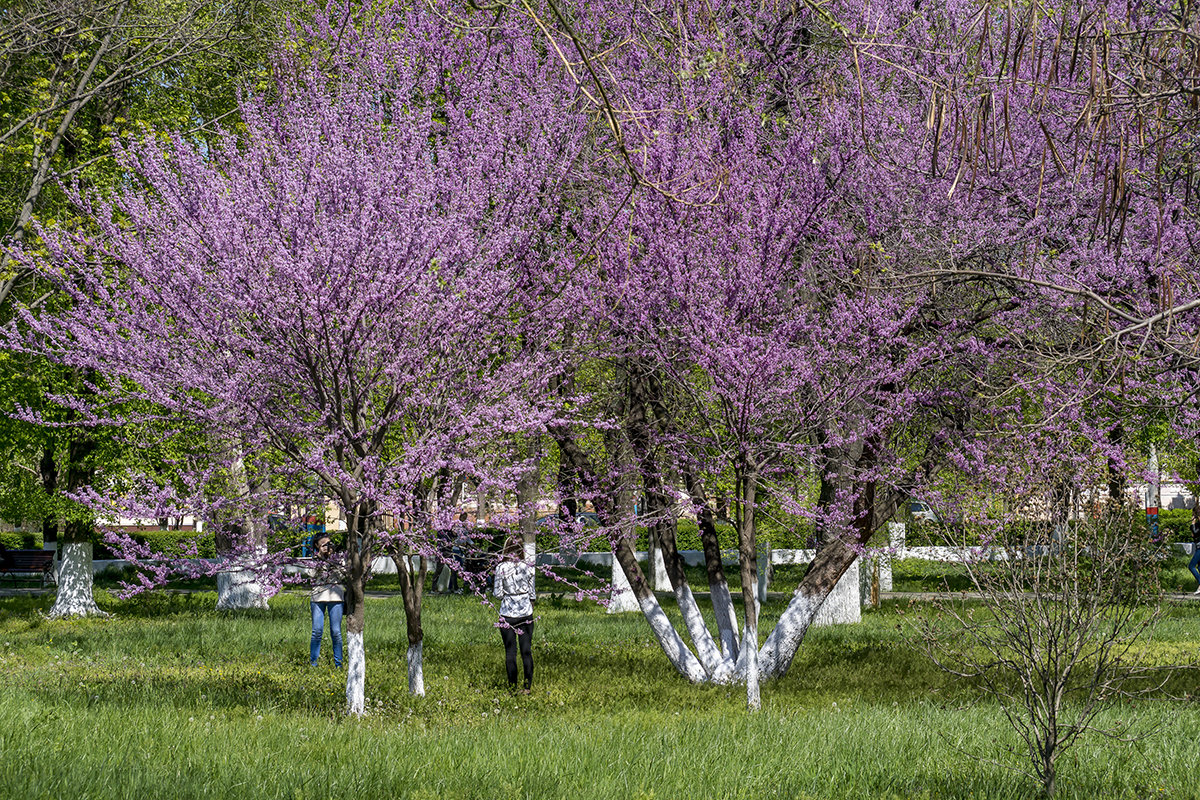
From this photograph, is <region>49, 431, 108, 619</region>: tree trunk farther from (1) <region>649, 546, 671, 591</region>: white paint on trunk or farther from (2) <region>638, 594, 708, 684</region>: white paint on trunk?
(1) <region>649, 546, 671, 591</region>: white paint on trunk

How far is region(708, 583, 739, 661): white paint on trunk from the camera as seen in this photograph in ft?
37.7

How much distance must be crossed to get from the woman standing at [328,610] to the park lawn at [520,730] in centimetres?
29

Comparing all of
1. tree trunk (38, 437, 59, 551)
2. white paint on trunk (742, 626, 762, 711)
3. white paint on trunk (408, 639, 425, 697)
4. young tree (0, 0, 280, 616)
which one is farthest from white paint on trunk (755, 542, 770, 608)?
white paint on trunk (408, 639, 425, 697)

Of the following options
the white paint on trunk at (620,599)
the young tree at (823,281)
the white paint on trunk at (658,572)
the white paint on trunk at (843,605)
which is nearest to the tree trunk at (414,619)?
the young tree at (823,281)

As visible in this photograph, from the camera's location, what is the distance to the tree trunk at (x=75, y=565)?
60.8 feet

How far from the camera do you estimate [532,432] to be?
905 centimetres

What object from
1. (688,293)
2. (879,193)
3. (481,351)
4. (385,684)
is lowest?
(385,684)

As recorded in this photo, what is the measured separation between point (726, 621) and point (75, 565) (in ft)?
41.9

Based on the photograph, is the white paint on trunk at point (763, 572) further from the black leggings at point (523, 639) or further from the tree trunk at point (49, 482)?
the tree trunk at point (49, 482)

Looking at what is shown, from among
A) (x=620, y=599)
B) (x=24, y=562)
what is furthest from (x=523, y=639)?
(x=24, y=562)

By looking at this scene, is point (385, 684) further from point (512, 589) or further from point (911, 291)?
point (911, 291)

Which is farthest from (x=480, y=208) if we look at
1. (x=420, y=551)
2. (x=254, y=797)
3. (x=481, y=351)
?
(x=254, y=797)

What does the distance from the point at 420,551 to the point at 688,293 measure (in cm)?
332

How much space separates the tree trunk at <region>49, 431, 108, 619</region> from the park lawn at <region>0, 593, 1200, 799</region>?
182 inches
